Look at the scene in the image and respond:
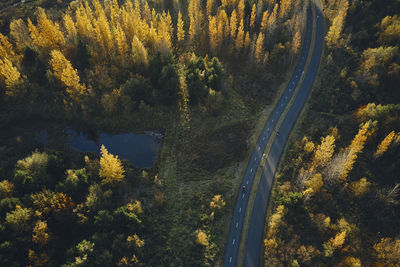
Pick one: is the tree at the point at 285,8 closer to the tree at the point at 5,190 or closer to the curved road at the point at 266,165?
the curved road at the point at 266,165

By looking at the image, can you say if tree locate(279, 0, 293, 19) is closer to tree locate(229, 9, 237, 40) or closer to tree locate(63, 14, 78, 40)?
tree locate(229, 9, 237, 40)

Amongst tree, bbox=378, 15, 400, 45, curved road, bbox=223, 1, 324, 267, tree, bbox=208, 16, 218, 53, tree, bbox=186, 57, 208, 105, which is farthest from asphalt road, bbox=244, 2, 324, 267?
tree, bbox=208, 16, 218, 53

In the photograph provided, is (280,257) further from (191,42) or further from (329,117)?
(191,42)

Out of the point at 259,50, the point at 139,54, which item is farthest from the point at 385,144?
the point at 139,54

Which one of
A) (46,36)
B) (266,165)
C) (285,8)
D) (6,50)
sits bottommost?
(266,165)

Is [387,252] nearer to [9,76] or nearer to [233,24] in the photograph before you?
[233,24]

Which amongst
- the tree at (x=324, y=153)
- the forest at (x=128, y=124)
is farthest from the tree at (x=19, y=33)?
the tree at (x=324, y=153)
